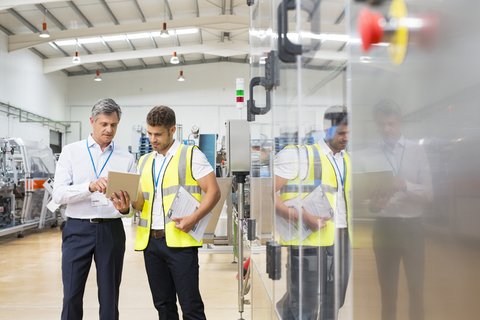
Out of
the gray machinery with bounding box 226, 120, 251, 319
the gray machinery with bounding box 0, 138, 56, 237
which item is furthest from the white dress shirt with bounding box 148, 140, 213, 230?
the gray machinery with bounding box 0, 138, 56, 237

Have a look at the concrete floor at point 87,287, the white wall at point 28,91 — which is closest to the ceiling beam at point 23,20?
the white wall at point 28,91

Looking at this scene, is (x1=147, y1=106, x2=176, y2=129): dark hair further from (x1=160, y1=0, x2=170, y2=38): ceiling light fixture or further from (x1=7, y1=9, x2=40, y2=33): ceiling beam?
(x1=7, y1=9, x2=40, y2=33): ceiling beam

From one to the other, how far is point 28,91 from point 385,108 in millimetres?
12988

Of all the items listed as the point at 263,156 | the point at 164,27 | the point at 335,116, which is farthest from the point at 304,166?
the point at 164,27

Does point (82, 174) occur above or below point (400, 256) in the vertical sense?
above

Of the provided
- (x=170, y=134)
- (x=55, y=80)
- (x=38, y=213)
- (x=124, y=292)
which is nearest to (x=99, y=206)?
(x=170, y=134)

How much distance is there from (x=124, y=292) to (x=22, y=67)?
9.76 meters

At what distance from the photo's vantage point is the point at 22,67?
11.5 meters

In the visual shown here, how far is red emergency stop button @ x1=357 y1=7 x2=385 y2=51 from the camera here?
608mm

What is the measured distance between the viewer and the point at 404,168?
649mm

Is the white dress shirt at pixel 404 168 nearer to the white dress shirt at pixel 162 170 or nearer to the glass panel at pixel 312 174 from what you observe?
the glass panel at pixel 312 174

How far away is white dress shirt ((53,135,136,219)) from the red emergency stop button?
1798 millimetres

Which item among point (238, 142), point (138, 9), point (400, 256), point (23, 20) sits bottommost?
point (400, 256)

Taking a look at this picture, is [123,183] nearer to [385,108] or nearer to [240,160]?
[240,160]
